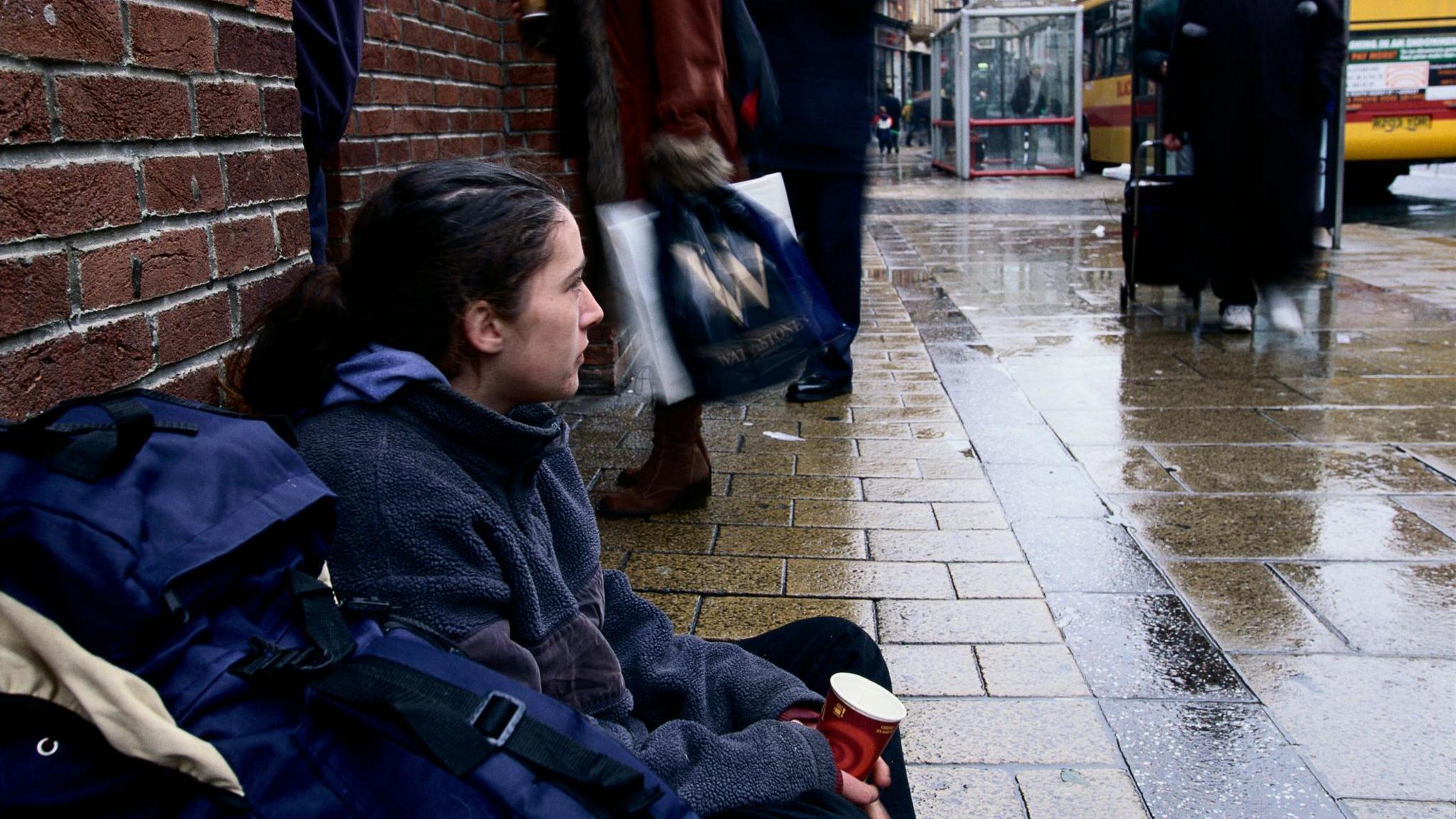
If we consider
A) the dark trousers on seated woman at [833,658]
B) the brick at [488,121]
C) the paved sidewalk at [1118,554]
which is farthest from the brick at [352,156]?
the dark trousers on seated woman at [833,658]

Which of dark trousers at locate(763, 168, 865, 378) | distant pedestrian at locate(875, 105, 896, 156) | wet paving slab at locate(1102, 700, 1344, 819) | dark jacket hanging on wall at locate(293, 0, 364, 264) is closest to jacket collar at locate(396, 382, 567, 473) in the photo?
dark jacket hanging on wall at locate(293, 0, 364, 264)

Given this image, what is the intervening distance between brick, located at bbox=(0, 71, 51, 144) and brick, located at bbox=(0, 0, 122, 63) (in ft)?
0.10

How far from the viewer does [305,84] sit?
2.52 meters

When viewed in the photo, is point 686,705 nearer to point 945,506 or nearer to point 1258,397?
point 945,506

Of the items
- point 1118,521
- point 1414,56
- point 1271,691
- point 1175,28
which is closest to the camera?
point 1271,691

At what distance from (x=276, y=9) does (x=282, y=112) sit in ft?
0.53

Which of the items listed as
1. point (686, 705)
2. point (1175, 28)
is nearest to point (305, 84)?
point (686, 705)

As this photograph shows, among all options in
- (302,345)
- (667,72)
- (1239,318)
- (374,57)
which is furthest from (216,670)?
(1239,318)

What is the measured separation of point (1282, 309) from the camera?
6730 millimetres

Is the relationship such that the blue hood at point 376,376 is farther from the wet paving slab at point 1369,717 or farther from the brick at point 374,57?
the brick at point 374,57

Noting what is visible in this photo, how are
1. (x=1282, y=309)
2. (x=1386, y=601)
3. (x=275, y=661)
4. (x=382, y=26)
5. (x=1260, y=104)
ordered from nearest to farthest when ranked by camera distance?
(x=275, y=661) → (x=1386, y=601) → (x=382, y=26) → (x=1260, y=104) → (x=1282, y=309)

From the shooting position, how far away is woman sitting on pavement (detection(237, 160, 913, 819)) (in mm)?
1458

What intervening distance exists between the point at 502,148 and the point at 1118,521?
8.95 feet

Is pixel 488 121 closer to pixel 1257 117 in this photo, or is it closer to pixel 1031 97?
pixel 1257 117
